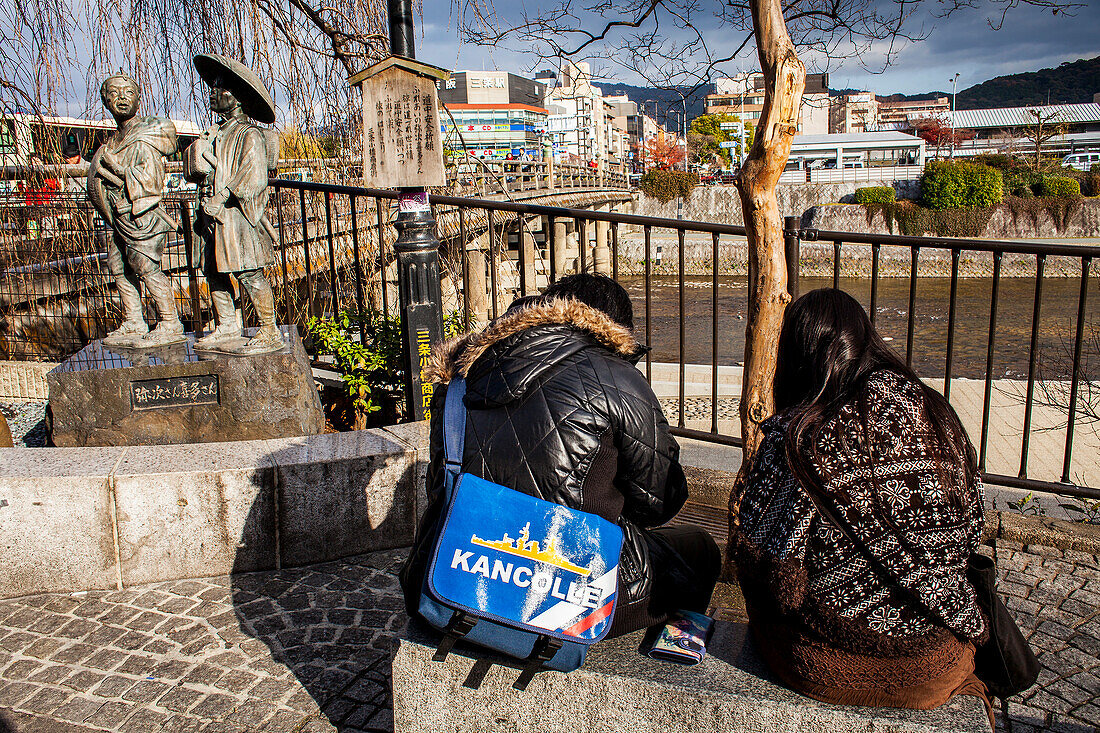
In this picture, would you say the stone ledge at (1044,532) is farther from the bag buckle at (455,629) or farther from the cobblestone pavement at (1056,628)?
the bag buckle at (455,629)

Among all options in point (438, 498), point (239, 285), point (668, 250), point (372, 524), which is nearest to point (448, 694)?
point (438, 498)

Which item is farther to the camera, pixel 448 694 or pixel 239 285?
pixel 239 285

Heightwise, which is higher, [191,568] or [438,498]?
[438,498]

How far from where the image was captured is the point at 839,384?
6.39 ft

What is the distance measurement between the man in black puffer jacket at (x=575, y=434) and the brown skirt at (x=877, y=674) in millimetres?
438

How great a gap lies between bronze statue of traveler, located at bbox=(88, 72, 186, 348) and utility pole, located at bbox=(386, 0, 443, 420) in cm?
152

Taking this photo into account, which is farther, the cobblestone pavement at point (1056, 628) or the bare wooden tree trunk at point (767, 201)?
the bare wooden tree trunk at point (767, 201)

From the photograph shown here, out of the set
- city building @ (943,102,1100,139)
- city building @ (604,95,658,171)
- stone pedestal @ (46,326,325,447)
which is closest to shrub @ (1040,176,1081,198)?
stone pedestal @ (46,326,325,447)

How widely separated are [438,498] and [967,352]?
18.6 meters

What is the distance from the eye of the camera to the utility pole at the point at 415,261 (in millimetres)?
4094

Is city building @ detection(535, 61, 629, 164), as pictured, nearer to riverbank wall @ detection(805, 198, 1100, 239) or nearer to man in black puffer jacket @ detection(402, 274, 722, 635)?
riverbank wall @ detection(805, 198, 1100, 239)

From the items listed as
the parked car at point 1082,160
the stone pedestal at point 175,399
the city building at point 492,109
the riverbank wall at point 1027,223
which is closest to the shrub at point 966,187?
the riverbank wall at point 1027,223

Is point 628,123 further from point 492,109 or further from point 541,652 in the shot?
point 541,652

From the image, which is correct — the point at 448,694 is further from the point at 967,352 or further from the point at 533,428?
the point at 967,352
